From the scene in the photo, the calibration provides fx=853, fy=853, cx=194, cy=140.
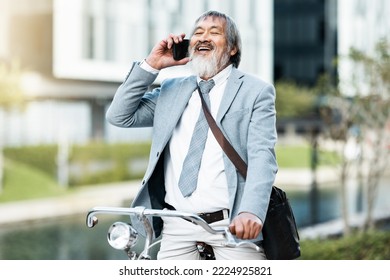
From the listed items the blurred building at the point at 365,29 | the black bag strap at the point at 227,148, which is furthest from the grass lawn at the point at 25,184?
the black bag strap at the point at 227,148

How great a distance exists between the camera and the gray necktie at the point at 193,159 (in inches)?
83.6

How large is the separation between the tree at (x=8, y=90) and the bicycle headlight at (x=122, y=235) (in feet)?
41.7

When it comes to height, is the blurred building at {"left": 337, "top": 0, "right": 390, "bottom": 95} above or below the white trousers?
above

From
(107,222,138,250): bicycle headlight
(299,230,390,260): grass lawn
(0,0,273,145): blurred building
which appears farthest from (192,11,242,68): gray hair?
(0,0,273,145): blurred building

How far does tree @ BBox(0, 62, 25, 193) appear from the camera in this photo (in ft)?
48.7

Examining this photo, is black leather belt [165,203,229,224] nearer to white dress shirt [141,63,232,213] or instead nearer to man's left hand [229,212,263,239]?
white dress shirt [141,63,232,213]

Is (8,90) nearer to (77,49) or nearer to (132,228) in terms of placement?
(77,49)

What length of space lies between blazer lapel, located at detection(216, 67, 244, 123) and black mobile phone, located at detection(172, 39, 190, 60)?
0.47ft

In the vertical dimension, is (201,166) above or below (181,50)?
below

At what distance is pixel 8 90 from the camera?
15.3 metres

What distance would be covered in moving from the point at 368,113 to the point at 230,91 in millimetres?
5004

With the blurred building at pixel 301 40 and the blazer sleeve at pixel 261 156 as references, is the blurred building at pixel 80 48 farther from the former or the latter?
the blazer sleeve at pixel 261 156

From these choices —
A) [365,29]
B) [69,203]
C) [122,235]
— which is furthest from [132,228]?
[69,203]

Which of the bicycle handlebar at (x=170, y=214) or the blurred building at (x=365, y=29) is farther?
the blurred building at (x=365, y=29)
